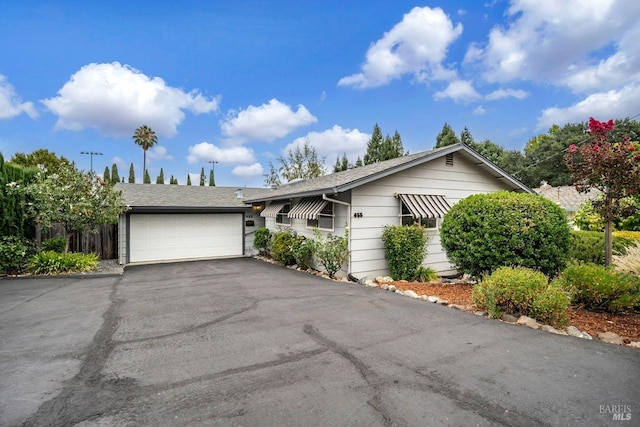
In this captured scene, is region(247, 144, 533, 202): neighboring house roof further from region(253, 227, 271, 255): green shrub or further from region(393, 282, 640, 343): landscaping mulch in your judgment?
region(393, 282, 640, 343): landscaping mulch

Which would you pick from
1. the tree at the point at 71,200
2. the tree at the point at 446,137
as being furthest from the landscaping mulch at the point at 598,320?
the tree at the point at 446,137

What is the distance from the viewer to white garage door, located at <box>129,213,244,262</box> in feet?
44.8

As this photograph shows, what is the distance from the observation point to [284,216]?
14109 mm

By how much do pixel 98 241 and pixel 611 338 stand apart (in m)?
16.8

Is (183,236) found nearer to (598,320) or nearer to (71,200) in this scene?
(71,200)

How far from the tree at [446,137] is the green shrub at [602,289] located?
29.1m

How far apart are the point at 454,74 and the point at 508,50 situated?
3.19 meters

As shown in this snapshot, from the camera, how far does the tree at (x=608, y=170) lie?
6.63m

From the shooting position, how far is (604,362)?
3.80 m

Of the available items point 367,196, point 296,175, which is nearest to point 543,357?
point 367,196

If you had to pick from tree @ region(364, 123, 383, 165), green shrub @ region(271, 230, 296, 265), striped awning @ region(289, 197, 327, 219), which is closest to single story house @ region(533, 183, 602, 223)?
striped awning @ region(289, 197, 327, 219)

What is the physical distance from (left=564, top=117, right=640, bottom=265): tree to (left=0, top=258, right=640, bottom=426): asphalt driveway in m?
4.35

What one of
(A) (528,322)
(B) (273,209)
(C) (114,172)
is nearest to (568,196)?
(B) (273,209)

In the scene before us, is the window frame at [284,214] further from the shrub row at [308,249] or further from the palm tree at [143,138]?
the palm tree at [143,138]
